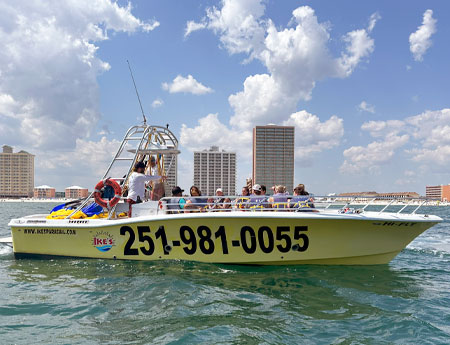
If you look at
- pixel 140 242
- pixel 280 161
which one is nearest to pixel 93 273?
pixel 140 242

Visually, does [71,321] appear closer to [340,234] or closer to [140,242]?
[140,242]

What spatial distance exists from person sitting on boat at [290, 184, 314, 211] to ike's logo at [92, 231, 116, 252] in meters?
4.43

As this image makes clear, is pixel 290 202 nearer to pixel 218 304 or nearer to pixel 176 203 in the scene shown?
pixel 176 203

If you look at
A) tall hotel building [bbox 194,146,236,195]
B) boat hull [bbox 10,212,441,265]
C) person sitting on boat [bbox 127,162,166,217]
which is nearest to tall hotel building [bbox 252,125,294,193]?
tall hotel building [bbox 194,146,236,195]

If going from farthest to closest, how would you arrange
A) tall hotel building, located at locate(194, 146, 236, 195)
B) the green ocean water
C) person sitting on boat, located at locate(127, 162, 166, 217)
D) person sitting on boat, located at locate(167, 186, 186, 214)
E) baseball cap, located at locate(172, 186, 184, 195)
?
tall hotel building, located at locate(194, 146, 236, 195) → baseball cap, located at locate(172, 186, 184, 195) → person sitting on boat, located at locate(127, 162, 166, 217) → person sitting on boat, located at locate(167, 186, 186, 214) → the green ocean water

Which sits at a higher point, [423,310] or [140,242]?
[140,242]

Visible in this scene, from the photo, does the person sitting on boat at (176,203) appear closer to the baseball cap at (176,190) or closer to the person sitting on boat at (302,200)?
the baseball cap at (176,190)

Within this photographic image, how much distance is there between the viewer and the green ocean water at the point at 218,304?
459 centimetres

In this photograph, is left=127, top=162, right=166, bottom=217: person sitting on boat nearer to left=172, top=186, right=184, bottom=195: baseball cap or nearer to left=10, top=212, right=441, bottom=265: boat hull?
left=172, top=186, right=184, bottom=195: baseball cap

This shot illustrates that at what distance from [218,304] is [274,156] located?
159 m

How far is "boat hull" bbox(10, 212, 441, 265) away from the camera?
7.62m

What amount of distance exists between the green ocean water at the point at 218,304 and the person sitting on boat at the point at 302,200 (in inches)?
55.6

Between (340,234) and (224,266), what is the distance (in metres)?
2.70

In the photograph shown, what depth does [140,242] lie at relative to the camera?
8.30 metres
